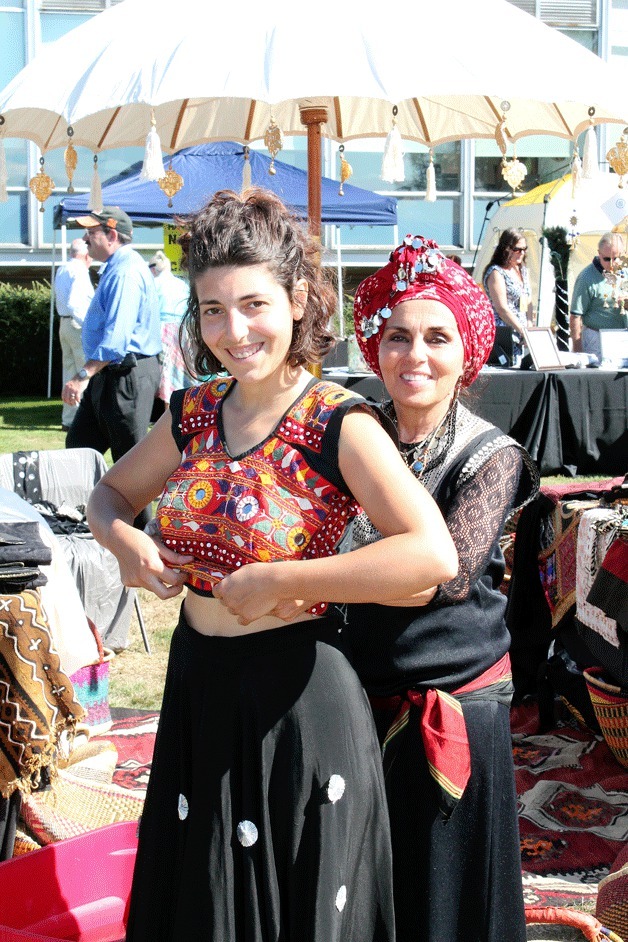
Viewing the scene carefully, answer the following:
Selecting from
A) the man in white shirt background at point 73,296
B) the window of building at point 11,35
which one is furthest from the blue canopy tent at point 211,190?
the window of building at point 11,35

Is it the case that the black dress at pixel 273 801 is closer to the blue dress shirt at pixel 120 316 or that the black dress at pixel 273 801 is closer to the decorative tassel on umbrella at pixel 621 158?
the decorative tassel on umbrella at pixel 621 158

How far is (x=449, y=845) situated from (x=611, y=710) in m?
1.87

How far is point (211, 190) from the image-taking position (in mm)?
10438

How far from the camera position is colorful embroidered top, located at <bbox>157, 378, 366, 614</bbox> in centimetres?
168

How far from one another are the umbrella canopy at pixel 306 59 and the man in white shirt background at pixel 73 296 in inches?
309

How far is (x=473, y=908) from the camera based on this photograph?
6.54 ft

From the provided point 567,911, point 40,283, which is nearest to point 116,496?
point 567,911

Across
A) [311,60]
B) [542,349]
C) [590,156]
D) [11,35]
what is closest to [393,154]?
[311,60]

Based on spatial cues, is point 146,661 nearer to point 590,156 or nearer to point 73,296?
point 590,156

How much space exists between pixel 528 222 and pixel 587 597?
11282mm

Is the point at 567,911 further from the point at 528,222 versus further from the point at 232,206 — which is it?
the point at 528,222

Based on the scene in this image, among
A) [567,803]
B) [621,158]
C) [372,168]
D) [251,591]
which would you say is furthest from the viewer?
[372,168]

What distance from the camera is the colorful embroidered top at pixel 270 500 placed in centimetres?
168

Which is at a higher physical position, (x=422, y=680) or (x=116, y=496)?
(x=116, y=496)
